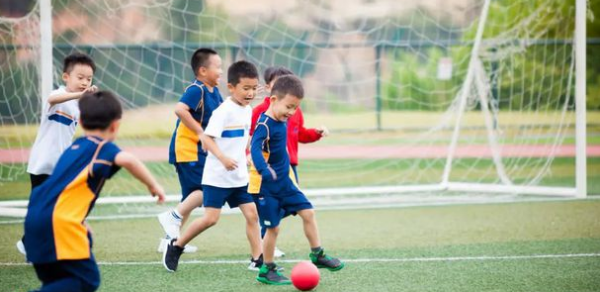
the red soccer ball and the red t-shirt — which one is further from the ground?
the red t-shirt

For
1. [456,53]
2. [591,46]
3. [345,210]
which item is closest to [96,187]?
[345,210]

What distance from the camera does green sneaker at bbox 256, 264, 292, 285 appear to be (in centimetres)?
530

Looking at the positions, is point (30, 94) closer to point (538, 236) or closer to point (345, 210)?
point (345, 210)

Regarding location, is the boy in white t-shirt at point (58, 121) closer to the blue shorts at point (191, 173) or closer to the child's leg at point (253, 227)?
the blue shorts at point (191, 173)

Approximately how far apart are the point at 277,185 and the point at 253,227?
0.50 m

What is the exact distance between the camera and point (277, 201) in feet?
17.9

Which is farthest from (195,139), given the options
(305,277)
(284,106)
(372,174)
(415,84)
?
(415,84)

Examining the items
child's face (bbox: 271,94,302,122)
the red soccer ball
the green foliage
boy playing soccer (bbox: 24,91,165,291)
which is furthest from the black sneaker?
the green foliage

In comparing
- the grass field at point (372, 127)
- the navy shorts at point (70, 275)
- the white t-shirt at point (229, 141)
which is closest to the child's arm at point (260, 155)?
the white t-shirt at point (229, 141)

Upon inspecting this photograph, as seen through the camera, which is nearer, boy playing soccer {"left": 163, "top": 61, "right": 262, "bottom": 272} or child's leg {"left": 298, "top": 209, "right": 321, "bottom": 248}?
child's leg {"left": 298, "top": 209, "right": 321, "bottom": 248}

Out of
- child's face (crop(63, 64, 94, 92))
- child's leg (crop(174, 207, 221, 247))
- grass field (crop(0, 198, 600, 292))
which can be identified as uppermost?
child's face (crop(63, 64, 94, 92))

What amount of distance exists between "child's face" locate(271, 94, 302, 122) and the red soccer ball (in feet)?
3.58

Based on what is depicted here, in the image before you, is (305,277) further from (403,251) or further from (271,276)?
(403,251)

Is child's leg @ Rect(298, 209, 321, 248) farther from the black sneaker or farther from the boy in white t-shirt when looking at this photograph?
the boy in white t-shirt
